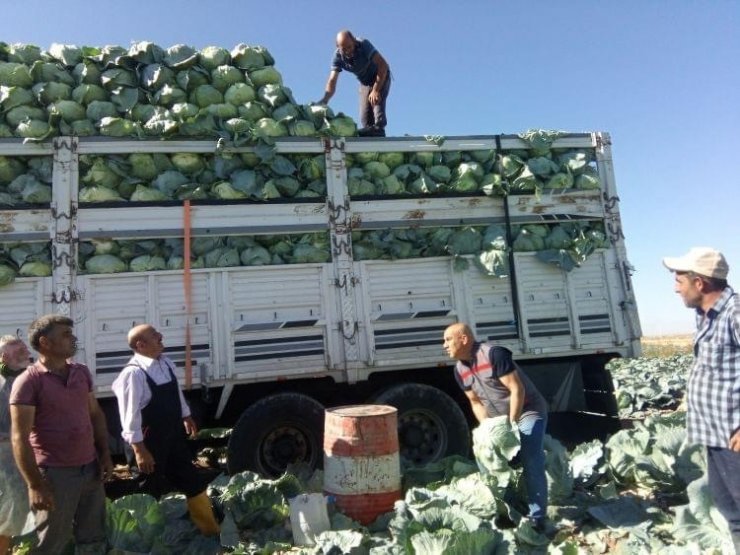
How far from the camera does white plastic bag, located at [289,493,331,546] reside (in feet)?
12.6

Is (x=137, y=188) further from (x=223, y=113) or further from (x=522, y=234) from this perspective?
(x=522, y=234)

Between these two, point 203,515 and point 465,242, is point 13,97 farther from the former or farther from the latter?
point 465,242

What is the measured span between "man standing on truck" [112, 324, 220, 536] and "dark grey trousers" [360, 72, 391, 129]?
363cm

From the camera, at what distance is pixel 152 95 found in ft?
18.9

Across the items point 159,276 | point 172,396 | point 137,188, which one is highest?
point 137,188

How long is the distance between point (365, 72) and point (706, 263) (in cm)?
499

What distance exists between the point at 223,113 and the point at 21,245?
2.21m

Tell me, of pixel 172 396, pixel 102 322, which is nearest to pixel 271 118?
pixel 102 322

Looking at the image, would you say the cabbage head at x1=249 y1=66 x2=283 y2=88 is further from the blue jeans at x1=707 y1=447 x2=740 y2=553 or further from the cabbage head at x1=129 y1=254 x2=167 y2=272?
the blue jeans at x1=707 y1=447 x2=740 y2=553

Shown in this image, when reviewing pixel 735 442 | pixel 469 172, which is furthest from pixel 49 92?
pixel 735 442

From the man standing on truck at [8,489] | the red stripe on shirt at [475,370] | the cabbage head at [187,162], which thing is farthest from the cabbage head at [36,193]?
the red stripe on shirt at [475,370]

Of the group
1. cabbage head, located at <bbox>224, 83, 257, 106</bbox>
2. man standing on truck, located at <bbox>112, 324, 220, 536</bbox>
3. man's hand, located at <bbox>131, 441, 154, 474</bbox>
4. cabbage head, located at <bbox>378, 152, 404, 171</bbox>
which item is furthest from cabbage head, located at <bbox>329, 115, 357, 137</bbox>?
man's hand, located at <bbox>131, 441, 154, 474</bbox>

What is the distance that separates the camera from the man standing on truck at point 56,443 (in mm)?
3137

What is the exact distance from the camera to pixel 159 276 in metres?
5.20
